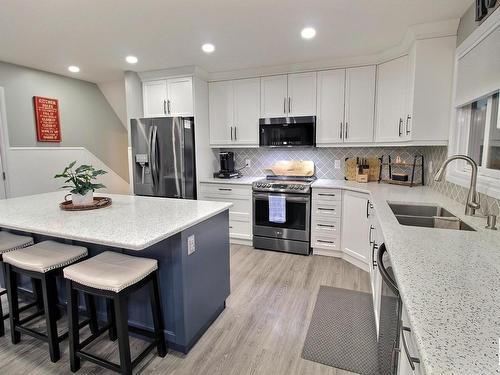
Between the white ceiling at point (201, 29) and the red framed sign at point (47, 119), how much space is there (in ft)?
1.85

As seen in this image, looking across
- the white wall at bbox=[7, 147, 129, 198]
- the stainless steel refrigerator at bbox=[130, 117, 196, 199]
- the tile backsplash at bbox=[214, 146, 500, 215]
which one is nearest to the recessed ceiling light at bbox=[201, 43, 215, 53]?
the stainless steel refrigerator at bbox=[130, 117, 196, 199]

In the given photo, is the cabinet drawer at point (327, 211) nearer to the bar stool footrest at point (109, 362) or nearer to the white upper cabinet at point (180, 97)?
the white upper cabinet at point (180, 97)

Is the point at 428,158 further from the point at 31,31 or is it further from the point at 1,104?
the point at 1,104

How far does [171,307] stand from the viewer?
184 cm

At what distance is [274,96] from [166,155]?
170 centimetres

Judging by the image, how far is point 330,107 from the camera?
3576 millimetres

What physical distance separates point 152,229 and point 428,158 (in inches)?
126

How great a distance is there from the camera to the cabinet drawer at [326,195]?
10.9 feet

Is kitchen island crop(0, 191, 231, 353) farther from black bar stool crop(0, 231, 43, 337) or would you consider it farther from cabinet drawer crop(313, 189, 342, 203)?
cabinet drawer crop(313, 189, 342, 203)

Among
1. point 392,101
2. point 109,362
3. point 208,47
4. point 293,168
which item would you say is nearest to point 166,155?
point 208,47

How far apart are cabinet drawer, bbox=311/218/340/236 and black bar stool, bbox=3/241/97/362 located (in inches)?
98.0

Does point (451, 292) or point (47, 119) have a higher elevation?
point (47, 119)

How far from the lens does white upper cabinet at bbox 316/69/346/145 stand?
3.51 m

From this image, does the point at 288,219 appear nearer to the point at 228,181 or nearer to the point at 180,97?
the point at 228,181
